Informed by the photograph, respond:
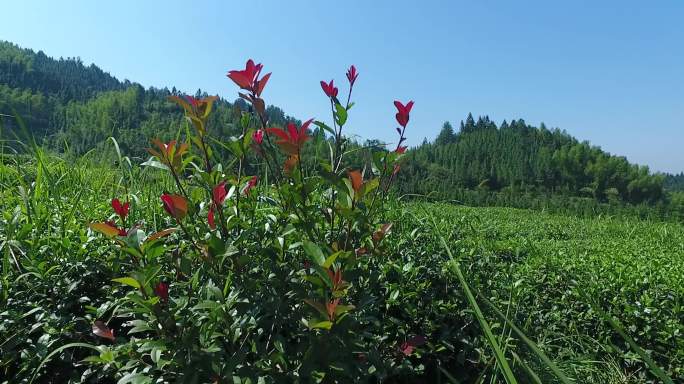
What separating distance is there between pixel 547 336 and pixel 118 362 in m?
1.85

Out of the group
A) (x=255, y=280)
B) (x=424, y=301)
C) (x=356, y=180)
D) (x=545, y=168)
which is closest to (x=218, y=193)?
→ (x=255, y=280)

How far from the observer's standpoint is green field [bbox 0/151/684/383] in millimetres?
1501

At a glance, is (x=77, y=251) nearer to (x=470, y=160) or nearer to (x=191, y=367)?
(x=191, y=367)

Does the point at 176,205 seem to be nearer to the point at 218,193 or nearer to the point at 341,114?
the point at 218,193

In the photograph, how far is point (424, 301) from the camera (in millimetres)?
1907

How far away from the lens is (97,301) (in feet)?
5.48

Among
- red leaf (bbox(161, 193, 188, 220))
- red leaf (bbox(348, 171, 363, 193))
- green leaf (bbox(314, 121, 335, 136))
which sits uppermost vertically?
green leaf (bbox(314, 121, 335, 136))

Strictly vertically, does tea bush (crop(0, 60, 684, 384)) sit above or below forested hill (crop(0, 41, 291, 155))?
below

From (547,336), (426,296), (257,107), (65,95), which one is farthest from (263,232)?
(65,95)

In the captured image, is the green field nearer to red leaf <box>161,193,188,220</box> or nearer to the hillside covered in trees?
red leaf <box>161,193,188,220</box>

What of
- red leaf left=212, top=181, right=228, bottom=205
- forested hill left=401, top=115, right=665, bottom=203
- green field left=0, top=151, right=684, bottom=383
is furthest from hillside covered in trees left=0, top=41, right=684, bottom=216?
red leaf left=212, top=181, right=228, bottom=205

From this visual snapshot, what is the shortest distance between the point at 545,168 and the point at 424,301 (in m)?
83.0

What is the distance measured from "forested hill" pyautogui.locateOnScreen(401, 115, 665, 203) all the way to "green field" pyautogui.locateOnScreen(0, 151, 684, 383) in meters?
61.3

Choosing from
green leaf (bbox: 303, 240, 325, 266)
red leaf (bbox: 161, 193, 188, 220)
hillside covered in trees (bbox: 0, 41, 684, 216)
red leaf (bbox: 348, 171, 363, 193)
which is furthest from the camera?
hillside covered in trees (bbox: 0, 41, 684, 216)
